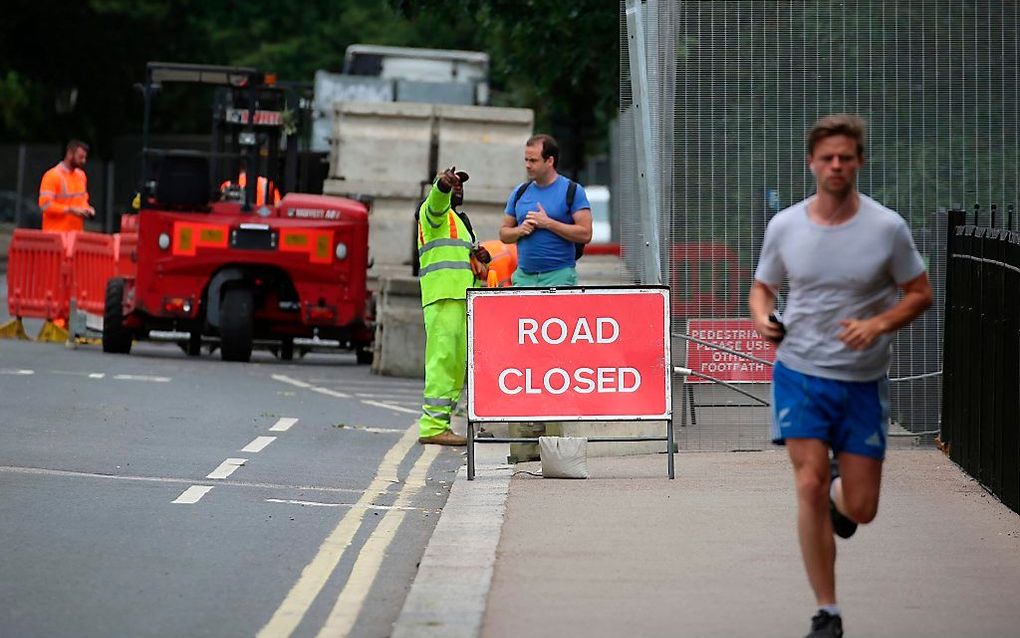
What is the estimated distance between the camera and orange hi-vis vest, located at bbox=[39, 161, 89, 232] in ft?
82.0

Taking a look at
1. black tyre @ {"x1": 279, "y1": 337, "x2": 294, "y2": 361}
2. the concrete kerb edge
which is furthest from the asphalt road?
black tyre @ {"x1": 279, "y1": 337, "x2": 294, "y2": 361}

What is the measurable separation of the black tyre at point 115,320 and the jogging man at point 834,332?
15071mm

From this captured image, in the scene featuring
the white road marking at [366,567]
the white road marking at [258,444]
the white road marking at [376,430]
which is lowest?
the white road marking at [366,567]

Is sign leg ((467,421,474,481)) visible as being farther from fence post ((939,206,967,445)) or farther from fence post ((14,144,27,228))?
fence post ((14,144,27,228))

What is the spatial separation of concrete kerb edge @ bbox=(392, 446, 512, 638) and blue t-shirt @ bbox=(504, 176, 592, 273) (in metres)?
1.68

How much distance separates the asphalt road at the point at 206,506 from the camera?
770 cm

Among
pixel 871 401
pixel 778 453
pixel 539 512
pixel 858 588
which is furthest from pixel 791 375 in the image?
pixel 778 453

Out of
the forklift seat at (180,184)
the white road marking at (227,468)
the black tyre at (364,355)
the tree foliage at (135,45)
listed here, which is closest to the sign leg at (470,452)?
the white road marking at (227,468)

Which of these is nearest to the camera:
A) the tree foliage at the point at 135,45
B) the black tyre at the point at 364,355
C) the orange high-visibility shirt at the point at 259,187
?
the orange high-visibility shirt at the point at 259,187

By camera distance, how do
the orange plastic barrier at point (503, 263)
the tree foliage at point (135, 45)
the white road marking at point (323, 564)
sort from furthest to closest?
the tree foliage at point (135, 45), the orange plastic barrier at point (503, 263), the white road marking at point (323, 564)

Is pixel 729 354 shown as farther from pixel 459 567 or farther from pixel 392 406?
pixel 459 567

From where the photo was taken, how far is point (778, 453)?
12.8 meters

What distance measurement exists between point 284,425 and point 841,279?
825cm

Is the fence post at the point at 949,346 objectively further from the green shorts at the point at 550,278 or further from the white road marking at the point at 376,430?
the white road marking at the point at 376,430
